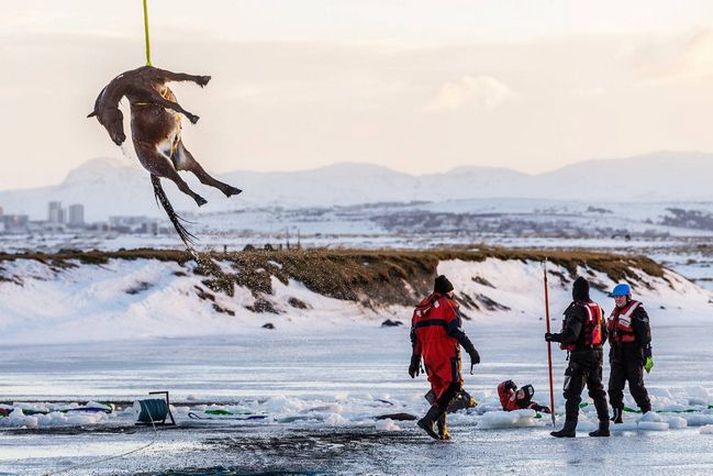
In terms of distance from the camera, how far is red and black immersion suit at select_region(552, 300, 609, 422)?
16922 mm

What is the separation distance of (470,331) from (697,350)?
10106 millimetres

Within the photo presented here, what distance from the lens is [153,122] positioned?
10922 mm

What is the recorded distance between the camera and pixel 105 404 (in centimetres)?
2006

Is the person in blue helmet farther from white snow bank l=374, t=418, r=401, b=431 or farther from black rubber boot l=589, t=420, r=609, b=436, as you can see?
white snow bank l=374, t=418, r=401, b=431

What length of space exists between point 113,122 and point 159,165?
20.5 inches

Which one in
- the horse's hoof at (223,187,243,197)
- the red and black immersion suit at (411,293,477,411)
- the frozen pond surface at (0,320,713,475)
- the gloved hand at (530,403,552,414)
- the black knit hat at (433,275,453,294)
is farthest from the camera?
the gloved hand at (530,403,552,414)

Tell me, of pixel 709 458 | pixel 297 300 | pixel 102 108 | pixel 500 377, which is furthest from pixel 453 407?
pixel 297 300

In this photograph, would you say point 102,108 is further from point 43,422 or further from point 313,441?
point 43,422

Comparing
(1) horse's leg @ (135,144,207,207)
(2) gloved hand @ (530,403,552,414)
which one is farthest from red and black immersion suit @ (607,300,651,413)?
(1) horse's leg @ (135,144,207,207)

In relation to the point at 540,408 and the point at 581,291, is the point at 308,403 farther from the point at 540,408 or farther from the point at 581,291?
the point at 581,291

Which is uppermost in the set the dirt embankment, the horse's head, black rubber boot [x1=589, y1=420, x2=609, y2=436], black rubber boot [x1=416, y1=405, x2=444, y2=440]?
the horse's head

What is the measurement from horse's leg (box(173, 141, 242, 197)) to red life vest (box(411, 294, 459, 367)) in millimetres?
5754

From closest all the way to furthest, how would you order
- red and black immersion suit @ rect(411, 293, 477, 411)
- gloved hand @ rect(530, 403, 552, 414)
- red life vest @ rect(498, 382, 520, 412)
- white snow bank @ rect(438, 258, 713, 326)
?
red and black immersion suit @ rect(411, 293, 477, 411), red life vest @ rect(498, 382, 520, 412), gloved hand @ rect(530, 403, 552, 414), white snow bank @ rect(438, 258, 713, 326)

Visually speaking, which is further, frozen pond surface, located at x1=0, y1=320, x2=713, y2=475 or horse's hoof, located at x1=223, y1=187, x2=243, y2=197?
frozen pond surface, located at x1=0, y1=320, x2=713, y2=475
